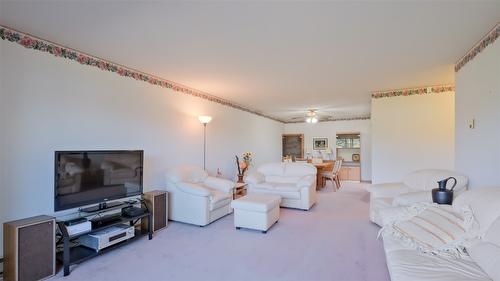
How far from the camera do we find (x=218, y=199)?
3.90m

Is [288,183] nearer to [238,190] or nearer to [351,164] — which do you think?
[238,190]

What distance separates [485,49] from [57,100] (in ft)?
15.5

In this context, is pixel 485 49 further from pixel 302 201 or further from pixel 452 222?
pixel 302 201

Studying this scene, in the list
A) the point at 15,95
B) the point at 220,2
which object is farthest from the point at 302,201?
the point at 15,95

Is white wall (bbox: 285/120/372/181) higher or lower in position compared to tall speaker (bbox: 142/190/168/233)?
higher

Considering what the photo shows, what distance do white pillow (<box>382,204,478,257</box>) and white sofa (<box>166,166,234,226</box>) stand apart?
2428 millimetres

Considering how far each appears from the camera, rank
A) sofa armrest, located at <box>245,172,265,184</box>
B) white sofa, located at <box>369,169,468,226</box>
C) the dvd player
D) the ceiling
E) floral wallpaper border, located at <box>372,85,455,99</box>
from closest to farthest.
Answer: the ceiling < the dvd player < white sofa, located at <box>369,169,468,226</box> < floral wallpaper border, located at <box>372,85,455,99</box> < sofa armrest, located at <box>245,172,265,184</box>

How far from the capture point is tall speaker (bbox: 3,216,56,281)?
208 cm

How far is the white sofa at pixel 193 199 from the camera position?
3678mm

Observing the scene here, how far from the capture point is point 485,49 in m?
2.64

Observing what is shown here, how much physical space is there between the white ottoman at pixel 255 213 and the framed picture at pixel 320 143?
635 cm

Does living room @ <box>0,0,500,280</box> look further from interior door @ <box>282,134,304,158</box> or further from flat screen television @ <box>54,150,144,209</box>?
interior door @ <box>282,134,304,158</box>

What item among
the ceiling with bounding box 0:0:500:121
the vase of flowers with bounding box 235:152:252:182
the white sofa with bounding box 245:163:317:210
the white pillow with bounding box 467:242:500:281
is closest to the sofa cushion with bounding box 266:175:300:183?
the white sofa with bounding box 245:163:317:210

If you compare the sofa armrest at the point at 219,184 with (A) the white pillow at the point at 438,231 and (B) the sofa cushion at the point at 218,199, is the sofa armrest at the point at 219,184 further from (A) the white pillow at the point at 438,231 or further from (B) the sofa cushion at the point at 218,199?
(A) the white pillow at the point at 438,231
